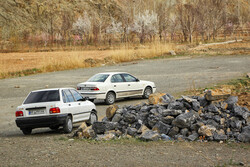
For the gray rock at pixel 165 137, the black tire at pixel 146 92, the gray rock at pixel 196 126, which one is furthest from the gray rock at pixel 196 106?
the black tire at pixel 146 92

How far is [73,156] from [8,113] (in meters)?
9.62

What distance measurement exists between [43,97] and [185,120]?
4666 mm

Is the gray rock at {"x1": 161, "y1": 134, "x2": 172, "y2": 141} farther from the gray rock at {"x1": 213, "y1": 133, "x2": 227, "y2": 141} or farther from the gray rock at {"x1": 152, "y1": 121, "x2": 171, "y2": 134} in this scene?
the gray rock at {"x1": 213, "y1": 133, "x2": 227, "y2": 141}

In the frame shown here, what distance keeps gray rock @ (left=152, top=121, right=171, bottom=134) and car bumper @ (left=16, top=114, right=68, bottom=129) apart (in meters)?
2.87

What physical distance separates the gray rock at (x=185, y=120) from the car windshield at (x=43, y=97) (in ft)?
12.9

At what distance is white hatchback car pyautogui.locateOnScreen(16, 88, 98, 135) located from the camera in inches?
446

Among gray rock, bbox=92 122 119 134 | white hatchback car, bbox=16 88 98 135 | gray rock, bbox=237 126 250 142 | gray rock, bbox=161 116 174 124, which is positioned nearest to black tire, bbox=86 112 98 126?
white hatchback car, bbox=16 88 98 135

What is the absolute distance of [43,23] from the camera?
4663 inches

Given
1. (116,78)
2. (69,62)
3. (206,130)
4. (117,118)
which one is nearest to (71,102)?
(117,118)

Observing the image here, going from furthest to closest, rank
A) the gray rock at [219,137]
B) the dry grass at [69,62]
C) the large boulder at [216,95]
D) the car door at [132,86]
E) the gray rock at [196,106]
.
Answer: the dry grass at [69,62], the car door at [132,86], the large boulder at [216,95], the gray rock at [196,106], the gray rock at [219,137]

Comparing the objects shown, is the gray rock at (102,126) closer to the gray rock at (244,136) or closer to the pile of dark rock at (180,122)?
the pile of dark rock at (180,122)

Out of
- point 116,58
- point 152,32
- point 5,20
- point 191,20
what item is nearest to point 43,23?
point 5,20

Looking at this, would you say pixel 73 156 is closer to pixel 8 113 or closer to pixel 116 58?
pixel 8 113

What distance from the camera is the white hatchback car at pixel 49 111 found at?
37.2 feet
